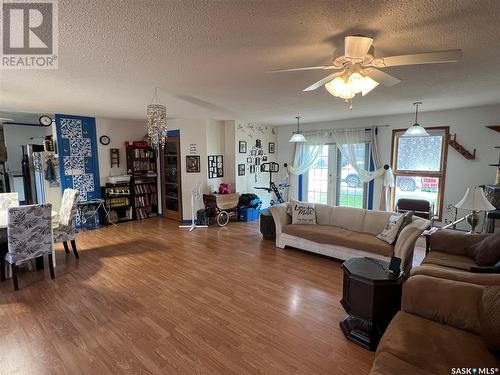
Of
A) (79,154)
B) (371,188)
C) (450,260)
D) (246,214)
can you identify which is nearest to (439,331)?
(450,260)

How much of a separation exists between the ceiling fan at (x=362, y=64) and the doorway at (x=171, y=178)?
15.7 feet

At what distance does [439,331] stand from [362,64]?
1.93 meters

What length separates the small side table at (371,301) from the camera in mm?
2107

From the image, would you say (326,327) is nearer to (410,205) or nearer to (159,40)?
(159,40)

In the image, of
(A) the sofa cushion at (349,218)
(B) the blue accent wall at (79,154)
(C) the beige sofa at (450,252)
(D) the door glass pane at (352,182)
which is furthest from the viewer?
(D) the door glass pane at (352,182)

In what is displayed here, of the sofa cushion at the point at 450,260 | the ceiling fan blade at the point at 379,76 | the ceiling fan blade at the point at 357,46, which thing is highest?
the ceiling fan blade at the point at 357,46

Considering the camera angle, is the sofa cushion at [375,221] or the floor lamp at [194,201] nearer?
the sofa cushion at [375,221]

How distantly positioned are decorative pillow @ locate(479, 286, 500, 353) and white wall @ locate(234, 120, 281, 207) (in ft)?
17.6

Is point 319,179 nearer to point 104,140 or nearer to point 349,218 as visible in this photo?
point 349,218

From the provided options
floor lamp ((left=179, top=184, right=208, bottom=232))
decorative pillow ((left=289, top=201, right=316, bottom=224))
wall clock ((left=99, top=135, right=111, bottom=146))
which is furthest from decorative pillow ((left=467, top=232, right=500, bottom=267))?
wall clock ((left=99, top=135, right=111, bottom=146))

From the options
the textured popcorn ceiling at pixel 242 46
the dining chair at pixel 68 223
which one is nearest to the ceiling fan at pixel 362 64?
the textured popcorn ceiling at pixel 242 46

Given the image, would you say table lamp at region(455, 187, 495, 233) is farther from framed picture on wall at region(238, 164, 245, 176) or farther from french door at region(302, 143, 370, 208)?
framed picture on wall at region(238, 164, 245, 176)

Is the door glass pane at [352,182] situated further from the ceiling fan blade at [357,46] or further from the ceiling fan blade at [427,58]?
the ceiling fan blade at [357,46]

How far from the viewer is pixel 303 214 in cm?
443
